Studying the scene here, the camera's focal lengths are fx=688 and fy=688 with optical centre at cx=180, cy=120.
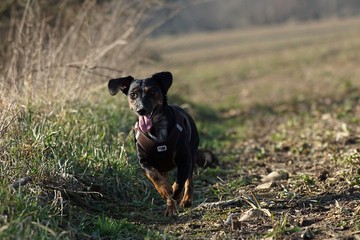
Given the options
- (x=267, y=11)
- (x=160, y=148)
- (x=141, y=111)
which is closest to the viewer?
(x=141, y=111)

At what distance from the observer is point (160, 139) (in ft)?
19.5

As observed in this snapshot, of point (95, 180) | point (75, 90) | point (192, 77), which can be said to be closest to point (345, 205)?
point (95, 180)

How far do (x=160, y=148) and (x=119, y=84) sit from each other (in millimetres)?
762

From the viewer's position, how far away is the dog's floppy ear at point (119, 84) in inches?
244

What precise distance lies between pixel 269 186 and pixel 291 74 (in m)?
14.6

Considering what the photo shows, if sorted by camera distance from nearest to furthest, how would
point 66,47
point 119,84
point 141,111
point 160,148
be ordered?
1. point 141,111
2. point 160,148
3. point 119,84
4. point 66,47

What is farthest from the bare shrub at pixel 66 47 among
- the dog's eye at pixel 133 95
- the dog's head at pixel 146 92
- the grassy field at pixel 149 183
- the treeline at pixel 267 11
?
the treeline at pixel 267 11

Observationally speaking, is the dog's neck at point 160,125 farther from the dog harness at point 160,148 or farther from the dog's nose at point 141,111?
the dog's nose at point 141,111

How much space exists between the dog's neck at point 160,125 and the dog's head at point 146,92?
2.2 inches

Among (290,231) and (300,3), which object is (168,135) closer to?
(290,231)

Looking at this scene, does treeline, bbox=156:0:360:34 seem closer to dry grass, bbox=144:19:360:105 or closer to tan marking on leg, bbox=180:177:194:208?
dry grass, bbox=144:19:360:105

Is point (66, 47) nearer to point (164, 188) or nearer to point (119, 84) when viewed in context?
point (119, 84)

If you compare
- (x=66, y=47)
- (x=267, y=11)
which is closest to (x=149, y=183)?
(x=66, y=47)

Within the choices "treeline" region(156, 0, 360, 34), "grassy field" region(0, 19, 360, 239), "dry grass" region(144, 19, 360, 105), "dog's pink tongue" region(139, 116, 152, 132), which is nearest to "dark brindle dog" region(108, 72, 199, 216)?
"dog's pink tongue" region(139, 116, 152, 132)
